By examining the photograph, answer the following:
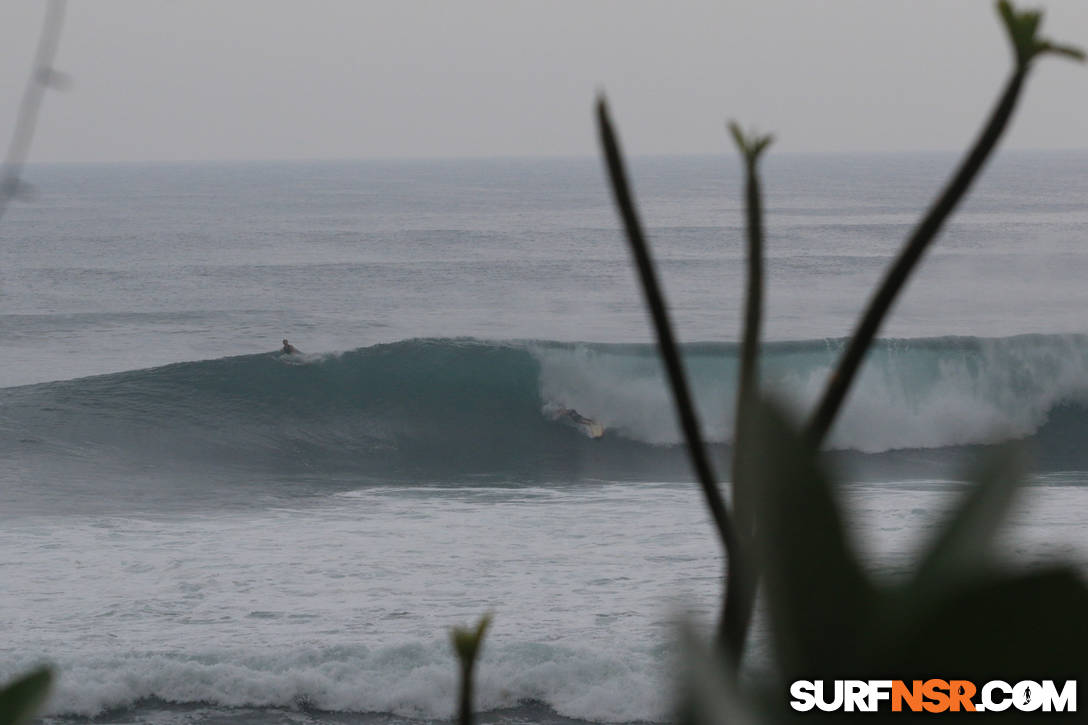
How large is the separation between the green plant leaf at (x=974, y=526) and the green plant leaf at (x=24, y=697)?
0.93 ft

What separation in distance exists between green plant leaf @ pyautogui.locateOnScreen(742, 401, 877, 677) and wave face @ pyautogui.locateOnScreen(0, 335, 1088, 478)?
12.3 m

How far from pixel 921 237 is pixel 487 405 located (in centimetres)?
1459

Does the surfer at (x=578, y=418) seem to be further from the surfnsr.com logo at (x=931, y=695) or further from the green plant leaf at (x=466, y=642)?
the surfnsr.com logo at (x=931, y=695)

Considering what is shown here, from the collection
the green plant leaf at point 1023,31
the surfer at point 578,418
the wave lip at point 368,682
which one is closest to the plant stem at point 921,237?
the green plant leaf at point 1023,31

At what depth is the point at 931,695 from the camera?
0.82ft

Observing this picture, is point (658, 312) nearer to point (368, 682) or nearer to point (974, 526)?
point (974, 526)

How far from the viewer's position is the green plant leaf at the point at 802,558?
0.81ft

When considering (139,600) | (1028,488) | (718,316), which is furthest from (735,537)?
(718,316)

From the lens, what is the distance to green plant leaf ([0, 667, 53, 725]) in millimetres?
369

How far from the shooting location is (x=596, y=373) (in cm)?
1616

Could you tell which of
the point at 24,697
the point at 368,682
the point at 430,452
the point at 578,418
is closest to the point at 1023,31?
the point at 24,697

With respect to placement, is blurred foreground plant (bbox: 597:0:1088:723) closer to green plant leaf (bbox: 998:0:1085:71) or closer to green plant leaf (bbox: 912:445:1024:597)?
green plant leaf (bbox: 912:445:1024:597)

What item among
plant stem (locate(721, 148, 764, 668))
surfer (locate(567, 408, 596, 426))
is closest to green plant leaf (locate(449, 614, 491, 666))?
plant stem (locate(721, 148, 764, 668))

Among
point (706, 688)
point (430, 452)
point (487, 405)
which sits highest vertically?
point (487, 405)
